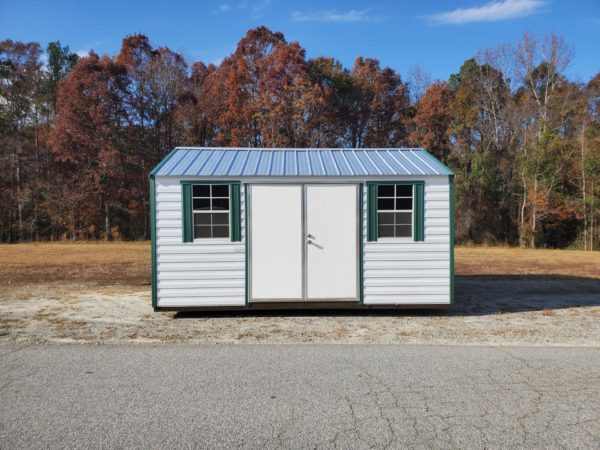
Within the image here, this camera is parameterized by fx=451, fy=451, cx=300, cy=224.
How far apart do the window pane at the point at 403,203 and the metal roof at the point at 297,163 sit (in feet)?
1.55

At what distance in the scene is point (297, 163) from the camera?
8.88 meters

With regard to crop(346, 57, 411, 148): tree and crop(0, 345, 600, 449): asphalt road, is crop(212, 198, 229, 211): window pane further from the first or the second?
crop(346, 57, 411, 148): tree

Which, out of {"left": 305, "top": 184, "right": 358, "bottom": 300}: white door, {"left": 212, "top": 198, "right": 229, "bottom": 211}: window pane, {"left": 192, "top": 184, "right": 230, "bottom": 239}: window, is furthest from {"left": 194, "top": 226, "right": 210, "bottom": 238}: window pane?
{"left": 305, "top": 184, "right": 358, "bottom": 300}: white door

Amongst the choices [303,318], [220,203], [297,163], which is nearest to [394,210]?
[297,163]

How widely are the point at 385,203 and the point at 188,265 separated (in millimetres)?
3714

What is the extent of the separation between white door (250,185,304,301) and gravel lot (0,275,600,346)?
67cm

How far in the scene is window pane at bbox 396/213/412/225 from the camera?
820 cm

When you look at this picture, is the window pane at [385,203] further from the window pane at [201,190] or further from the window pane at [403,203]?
the window pane at [201,190]

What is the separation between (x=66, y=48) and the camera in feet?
108

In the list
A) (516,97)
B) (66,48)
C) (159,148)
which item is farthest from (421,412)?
(66,48)

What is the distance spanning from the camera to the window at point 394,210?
8.20 meters

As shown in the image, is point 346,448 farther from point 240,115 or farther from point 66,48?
point 66,48

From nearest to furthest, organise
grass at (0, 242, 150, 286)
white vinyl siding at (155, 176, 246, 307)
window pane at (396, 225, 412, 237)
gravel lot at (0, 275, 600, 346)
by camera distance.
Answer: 1. gravel lot at (0, 275, 600, 346)
2. white vinyl siding at (155, 176, 246, 307)
3. window pane at (396, 225, 412, 237)
4. grass at (0, 242, 150, 286)

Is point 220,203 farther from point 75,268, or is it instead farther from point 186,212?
point 75,268
